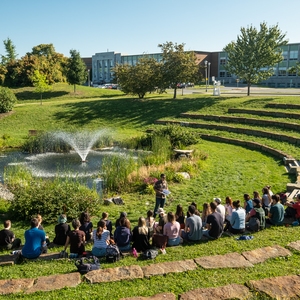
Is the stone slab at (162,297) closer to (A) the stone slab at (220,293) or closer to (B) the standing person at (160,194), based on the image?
(A) the stone slab at (220,293)

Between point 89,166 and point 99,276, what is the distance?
11753mm

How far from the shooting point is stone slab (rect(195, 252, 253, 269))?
654cm

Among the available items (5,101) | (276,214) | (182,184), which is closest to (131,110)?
(5,101)

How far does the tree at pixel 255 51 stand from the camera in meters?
32.0

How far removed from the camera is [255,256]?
22.9ft

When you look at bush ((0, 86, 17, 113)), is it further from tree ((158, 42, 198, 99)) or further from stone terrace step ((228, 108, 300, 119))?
stone terrace step ((228, 108, 300, 119))

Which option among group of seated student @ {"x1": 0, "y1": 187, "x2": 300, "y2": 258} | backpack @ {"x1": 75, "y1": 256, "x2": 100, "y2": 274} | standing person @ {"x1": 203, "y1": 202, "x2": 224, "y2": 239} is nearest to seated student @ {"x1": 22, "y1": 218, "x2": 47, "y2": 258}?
group of seated student @ {"x1": 0, "y1": 187, "x2": 300, "y2": 258}

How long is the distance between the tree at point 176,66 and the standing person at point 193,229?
27411 mm

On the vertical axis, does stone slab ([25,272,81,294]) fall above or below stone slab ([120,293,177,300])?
below

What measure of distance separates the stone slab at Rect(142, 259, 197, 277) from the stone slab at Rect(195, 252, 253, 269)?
0.68 ft

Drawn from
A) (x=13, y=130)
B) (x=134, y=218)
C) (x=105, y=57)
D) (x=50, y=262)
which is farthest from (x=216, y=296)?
(x=105, y=57)

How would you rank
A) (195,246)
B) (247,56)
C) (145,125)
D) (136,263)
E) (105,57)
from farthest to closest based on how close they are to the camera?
1. (105,57)
2. (247,56)
3. (145,125)
4. (195,246)
5. (136,263)

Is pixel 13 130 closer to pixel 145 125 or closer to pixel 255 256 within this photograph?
pixel 145 125

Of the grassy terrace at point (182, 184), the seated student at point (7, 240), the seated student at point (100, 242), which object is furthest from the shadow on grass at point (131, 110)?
the seated student at point (100, 242)
